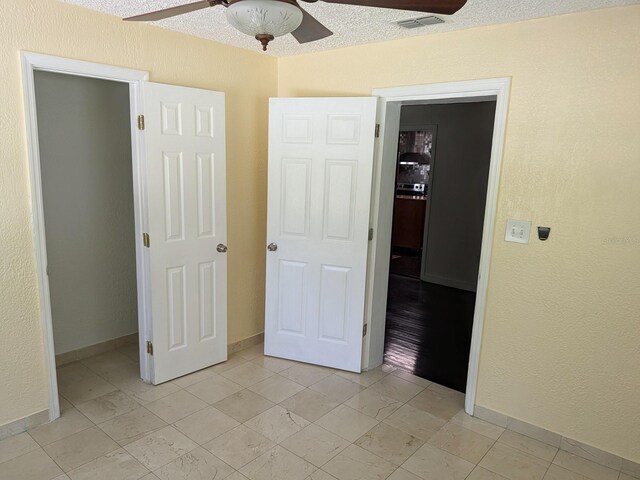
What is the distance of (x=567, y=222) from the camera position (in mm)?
2379

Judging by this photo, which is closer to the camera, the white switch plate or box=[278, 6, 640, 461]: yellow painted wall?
box=[278, 6, 640, 461]: yellow painted wall

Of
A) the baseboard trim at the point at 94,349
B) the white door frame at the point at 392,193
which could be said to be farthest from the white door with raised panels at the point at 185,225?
the white door frame at the point at 392,193

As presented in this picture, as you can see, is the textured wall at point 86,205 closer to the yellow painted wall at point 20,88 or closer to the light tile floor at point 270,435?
the light tile floor at point 270,435

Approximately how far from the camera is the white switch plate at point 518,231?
98.8 inches

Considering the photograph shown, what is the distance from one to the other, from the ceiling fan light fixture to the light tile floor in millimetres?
1995

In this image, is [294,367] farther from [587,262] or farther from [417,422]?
[587,262]

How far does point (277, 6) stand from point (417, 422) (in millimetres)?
2388

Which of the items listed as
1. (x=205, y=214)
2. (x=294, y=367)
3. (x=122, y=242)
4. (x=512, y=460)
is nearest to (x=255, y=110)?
(x=205, y=214)

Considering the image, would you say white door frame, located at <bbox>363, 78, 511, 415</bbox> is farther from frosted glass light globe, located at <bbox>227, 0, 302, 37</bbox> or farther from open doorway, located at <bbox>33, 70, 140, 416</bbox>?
open doorway, located at <bbox>33, 70, 140, 416</bbox>

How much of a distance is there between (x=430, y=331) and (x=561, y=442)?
1773mm

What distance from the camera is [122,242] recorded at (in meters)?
3.63

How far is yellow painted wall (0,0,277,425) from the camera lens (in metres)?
2.28

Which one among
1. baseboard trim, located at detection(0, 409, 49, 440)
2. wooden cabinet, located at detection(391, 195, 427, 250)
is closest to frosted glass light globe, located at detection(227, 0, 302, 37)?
baseboard trim, located at detection(0, 409, 49, 440)

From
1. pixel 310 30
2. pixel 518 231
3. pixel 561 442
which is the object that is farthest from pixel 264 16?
pixel 561 442
